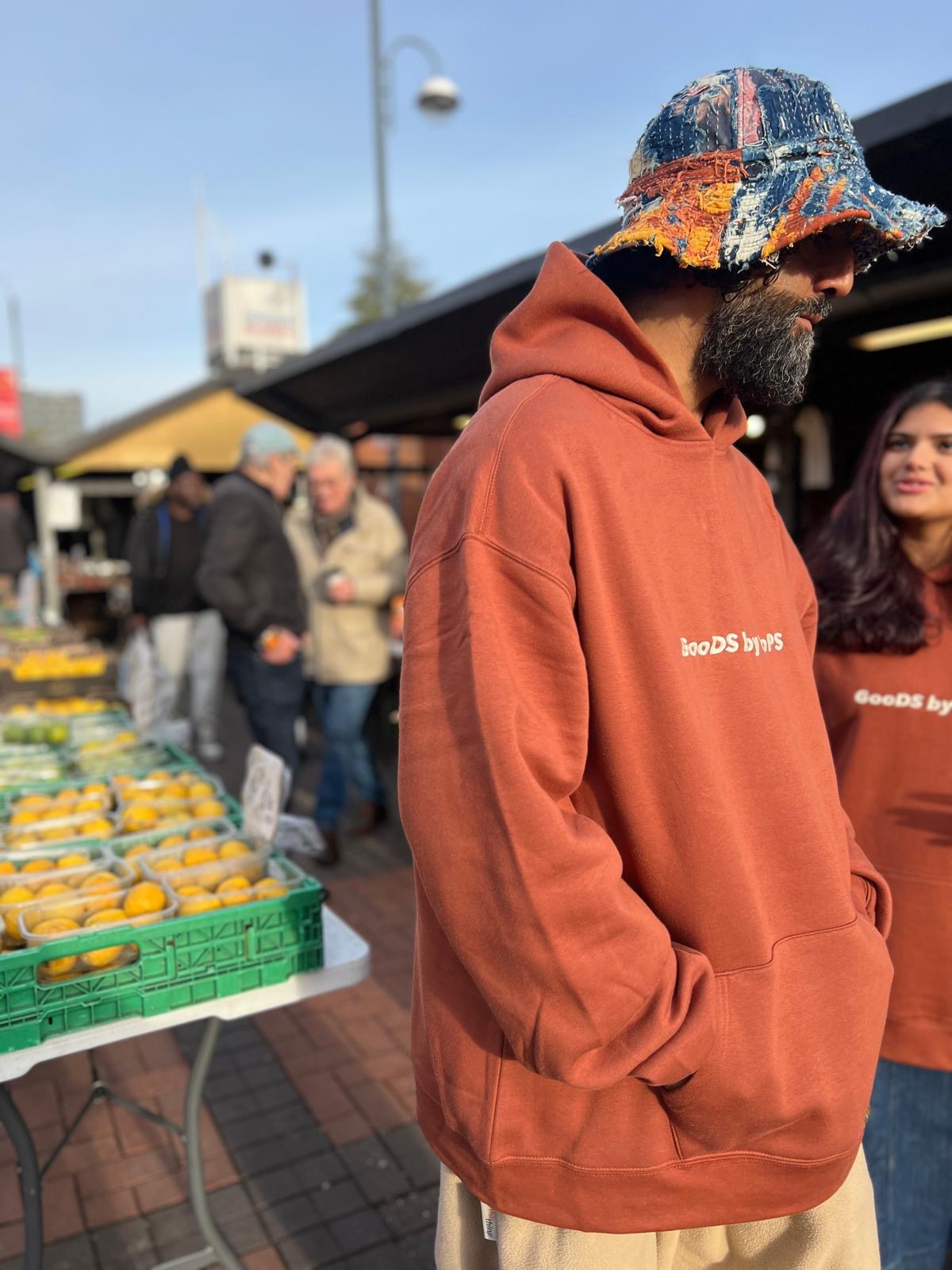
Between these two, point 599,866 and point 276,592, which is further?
point 276,592

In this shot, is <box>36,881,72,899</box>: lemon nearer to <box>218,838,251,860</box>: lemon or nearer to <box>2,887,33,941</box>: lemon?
<box>2,887,33,941</box>: lemon

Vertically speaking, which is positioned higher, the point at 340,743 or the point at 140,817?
the point at 140,817

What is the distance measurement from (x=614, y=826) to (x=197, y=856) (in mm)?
1332

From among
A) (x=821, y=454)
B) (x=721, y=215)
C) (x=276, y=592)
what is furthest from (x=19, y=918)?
(x=821, y=454)

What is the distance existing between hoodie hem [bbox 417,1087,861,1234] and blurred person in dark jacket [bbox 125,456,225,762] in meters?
5.74

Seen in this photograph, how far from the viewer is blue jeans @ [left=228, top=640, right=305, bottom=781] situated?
4.70 m

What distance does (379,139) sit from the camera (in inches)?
426

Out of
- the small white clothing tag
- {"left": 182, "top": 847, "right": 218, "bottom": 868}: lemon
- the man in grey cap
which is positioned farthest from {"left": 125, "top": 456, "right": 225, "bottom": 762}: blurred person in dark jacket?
the small white clothing tag

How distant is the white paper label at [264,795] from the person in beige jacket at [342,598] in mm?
2408

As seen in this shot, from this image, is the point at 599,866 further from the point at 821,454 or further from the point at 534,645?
the point at 821,454

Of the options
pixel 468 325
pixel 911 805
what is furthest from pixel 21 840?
pixel 468 325

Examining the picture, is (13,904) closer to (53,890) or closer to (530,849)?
(53,890)

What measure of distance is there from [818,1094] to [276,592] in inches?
152

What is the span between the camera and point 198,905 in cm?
187
